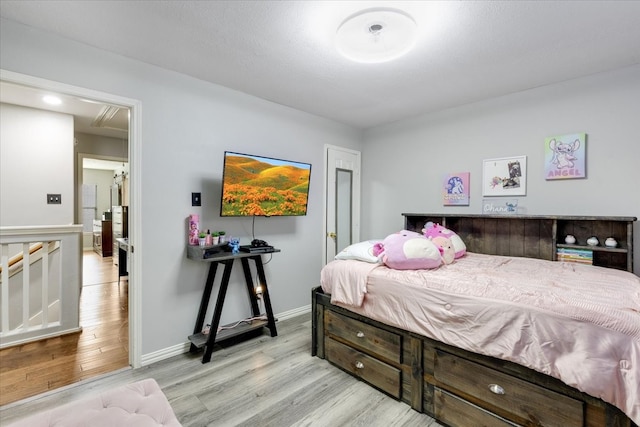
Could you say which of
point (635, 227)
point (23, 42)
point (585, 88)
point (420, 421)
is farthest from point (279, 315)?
point (585, 88)

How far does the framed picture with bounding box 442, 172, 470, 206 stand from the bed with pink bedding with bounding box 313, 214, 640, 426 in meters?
1.00

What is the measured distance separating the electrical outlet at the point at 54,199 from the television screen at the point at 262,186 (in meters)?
2.89

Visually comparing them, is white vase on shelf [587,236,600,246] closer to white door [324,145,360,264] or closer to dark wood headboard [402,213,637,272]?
dark wood headboard [402,213,637,272]

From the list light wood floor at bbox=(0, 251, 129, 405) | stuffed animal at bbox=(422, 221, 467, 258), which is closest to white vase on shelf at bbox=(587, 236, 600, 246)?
stuffed animal at bbox=(422, 221, 467, 258)

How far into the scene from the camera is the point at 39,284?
2.97 m

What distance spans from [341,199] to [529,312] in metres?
2.76

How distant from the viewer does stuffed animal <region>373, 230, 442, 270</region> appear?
2166 millimetres

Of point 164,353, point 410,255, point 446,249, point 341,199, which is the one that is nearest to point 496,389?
point 410,255

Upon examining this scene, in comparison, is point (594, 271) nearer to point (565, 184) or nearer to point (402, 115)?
point (565, 184)

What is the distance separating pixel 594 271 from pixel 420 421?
167 centimetres

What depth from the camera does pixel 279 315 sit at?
131 inches

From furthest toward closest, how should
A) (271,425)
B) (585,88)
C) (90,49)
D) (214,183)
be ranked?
(214,183)
(585,88)
(90,49)
(271,425)

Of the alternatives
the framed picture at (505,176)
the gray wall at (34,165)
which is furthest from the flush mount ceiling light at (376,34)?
the gray wall at (34,165)

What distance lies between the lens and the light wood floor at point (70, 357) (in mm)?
2102
